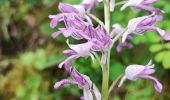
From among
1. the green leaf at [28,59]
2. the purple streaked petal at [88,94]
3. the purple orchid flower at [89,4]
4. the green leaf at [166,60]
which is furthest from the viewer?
the green leaf at [28,59]

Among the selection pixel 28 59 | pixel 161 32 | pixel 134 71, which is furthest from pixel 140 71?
pixel 28 59

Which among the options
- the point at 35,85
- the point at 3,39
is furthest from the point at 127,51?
the point at 3,39

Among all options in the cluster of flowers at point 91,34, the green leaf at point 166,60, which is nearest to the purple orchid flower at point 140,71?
the cluster of flowers at point 91,34

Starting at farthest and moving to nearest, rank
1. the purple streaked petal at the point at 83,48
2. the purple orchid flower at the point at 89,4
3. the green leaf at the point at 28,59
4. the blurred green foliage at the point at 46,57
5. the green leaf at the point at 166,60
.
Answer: the green leaf at the point at 28,59, the blurred green foliage at the point at 46,57, the green leaf at the point at 166,60, the purple orchid flower at the point at 89,4, the purple streaked petal at the point at 83,48

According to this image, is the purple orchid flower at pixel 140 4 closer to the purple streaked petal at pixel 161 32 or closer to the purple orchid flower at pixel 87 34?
the purple streaked petal at pixel 161 32

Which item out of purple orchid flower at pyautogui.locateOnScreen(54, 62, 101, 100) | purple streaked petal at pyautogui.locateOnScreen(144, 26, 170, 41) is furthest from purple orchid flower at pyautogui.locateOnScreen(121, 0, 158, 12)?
purple orchid flower at pyautogui.locateOnScreen(54, 62, 101, 100)

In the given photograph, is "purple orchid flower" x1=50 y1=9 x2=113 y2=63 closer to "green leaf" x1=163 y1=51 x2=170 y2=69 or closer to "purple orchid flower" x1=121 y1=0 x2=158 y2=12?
"purple orchid flower" x1=121 y1=0 x2=158 y2=12
